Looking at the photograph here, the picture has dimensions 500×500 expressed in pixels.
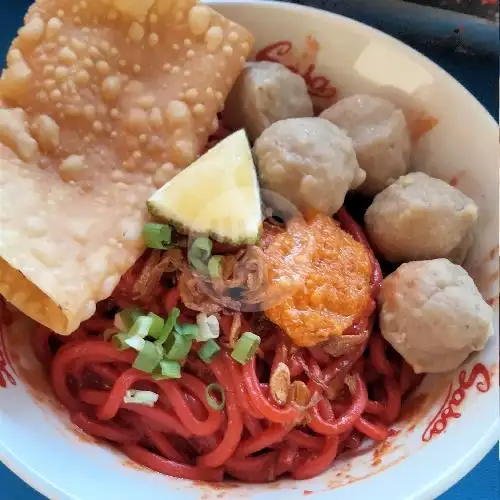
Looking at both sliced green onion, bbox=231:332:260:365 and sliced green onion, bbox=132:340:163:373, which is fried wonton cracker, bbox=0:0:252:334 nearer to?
sliced green onion, bbox=132:340:163:373

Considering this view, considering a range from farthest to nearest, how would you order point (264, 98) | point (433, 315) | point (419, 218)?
point (264, 98), point (419, 218), point (433, 315)

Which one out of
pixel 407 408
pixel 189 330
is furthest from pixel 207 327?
pixel 407 408

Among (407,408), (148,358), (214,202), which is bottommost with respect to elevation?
(407,408)

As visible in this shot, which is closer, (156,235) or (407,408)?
(156,235)

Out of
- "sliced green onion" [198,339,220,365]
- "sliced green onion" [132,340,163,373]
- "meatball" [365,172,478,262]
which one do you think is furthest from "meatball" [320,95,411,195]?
"sliced green onion" [132,340,163,373]

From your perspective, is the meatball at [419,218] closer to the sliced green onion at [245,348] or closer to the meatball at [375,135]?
the meatball at [375,135]

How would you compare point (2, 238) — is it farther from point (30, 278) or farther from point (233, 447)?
point (233, 447)

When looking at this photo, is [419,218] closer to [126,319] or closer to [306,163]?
[306,163]

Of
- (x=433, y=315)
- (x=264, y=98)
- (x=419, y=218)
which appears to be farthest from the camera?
(x=264, y=98)
